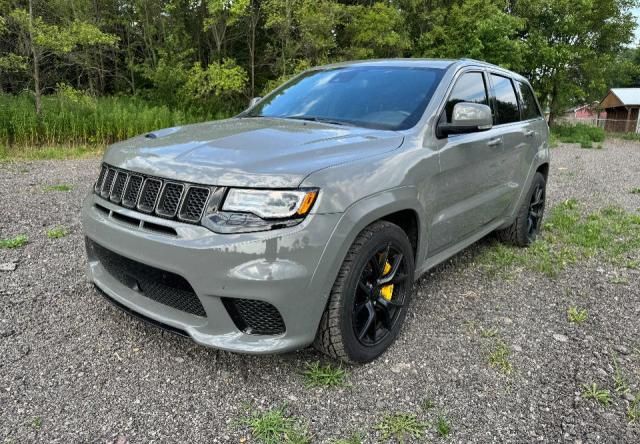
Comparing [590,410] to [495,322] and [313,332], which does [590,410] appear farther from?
[313,332]

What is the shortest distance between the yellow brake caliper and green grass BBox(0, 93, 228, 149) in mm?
9330

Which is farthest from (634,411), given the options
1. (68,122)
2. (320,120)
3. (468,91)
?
(68,122)

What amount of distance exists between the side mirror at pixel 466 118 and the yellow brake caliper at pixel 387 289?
928 millimetres

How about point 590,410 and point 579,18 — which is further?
point 579,18

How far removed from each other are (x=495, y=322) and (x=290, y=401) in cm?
163

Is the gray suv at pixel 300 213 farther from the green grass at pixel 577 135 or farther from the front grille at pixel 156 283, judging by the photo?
the green grass at pixel 577 135

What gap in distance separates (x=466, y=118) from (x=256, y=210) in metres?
1.53

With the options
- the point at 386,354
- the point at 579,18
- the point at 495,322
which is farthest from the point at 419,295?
the point at 579,18

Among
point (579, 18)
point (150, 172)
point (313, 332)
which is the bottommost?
point (313, 332)

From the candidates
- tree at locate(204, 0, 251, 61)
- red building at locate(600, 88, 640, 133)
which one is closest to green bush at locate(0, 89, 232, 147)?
tree at locate(204, 0, 251, 61)

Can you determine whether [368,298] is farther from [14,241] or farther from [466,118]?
[14,241]

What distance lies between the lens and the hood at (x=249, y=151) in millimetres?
2221

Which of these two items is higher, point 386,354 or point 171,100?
point 171,100

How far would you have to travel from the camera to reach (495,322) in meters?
3.33
